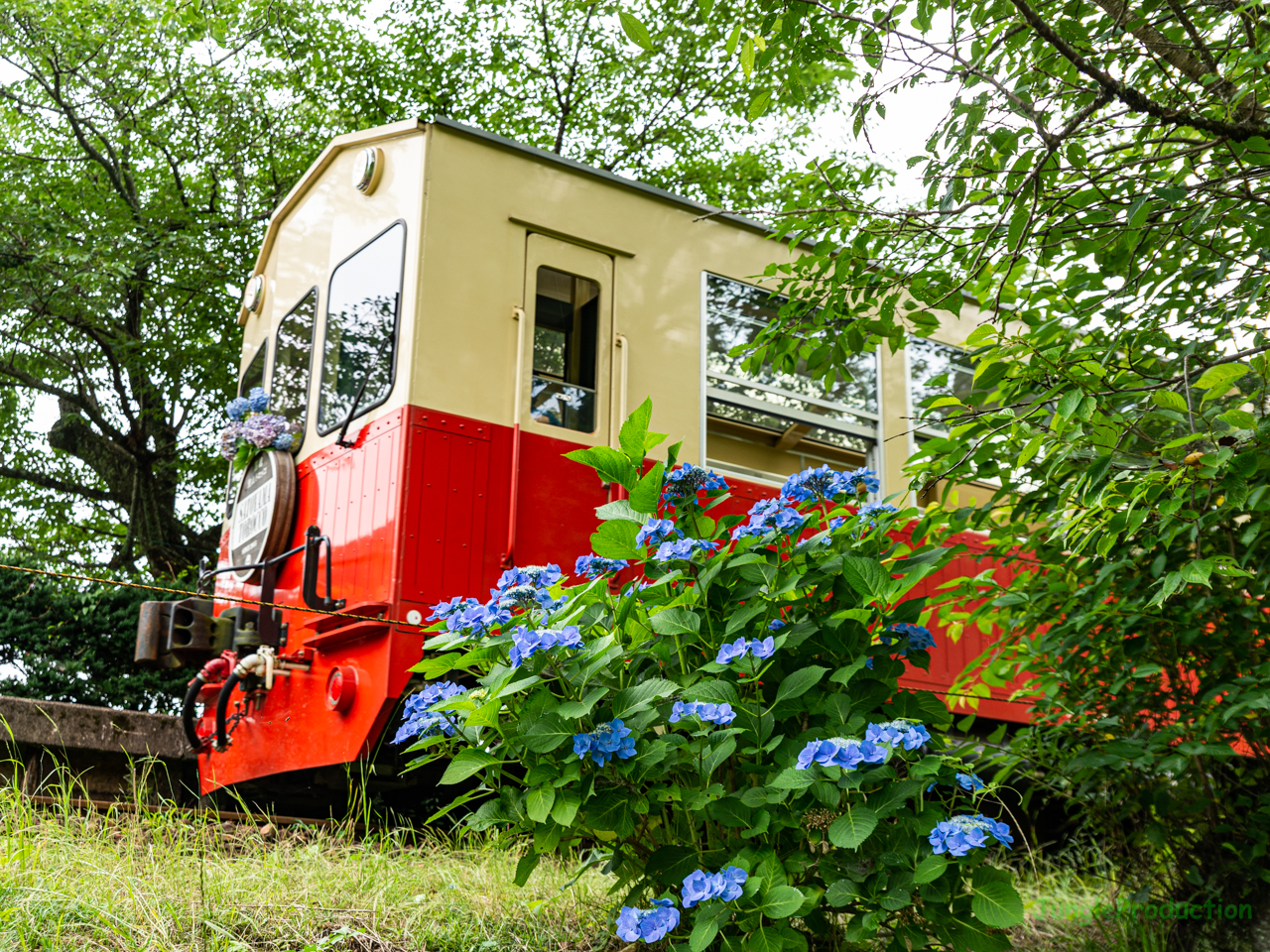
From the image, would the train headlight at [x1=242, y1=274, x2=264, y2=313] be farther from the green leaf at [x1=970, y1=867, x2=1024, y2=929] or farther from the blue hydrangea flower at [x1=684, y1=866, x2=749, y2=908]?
the green leaf at [x1=970, y1=867, x2=1024, y2=929]

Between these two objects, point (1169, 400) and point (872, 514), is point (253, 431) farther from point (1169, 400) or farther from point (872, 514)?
point (1169, 400)

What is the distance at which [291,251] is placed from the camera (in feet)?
19.0

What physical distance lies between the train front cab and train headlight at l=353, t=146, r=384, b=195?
0.06 ft

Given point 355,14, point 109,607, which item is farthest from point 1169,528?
point 355,14

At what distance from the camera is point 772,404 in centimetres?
526

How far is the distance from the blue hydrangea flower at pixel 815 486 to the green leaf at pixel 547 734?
0.80 meters

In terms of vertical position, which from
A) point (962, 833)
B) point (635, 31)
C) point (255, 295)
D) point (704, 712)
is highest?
point (255, 295)

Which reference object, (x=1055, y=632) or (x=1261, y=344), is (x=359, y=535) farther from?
(x=1261, y=344)

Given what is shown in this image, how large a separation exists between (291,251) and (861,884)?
4.62 m

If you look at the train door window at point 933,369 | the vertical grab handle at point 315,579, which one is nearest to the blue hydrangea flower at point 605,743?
the vertical grab handle at point 315,579

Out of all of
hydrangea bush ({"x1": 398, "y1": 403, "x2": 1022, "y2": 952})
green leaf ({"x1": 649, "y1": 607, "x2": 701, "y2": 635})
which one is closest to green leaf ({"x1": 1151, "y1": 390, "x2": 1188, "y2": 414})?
hydrangea bush ({"x1": 398, "y1": 403, "x2": 1022, "y2": 952})

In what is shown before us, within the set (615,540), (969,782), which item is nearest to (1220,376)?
(969,782)

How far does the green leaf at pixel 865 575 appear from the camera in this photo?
2.41m

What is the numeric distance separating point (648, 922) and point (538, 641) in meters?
0.59
